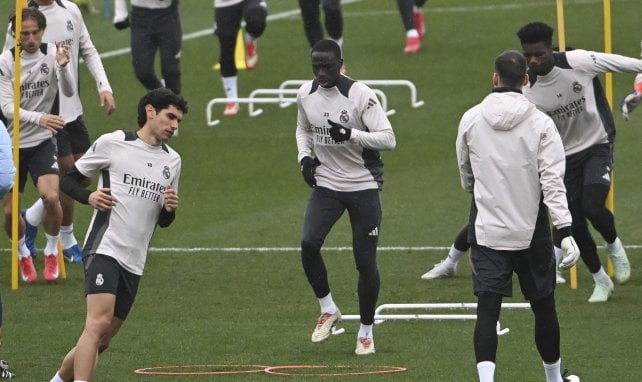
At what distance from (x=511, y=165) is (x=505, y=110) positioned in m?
0.33

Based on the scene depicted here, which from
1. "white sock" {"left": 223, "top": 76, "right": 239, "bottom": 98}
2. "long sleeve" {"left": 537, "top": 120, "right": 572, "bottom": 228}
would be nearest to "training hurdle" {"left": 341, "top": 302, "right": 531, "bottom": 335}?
"long sleeve" {"left": 537, "top": 120, "right": 572, "bottom": 228}

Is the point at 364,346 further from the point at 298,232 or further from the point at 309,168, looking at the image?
the point at 298,232

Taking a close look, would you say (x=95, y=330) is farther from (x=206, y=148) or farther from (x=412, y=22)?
(x=412, y=22)

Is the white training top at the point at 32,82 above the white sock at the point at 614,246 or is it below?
above

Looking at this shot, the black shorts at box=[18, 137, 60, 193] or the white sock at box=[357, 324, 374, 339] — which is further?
the black shorts at box=[18, 137, 60, 193]

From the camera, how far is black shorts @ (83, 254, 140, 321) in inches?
368

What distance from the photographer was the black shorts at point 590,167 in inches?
483

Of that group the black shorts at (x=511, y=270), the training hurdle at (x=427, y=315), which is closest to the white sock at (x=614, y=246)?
Answer: the training hurdle at (x=427, y=315)

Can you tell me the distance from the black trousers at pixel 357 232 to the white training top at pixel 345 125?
8cm

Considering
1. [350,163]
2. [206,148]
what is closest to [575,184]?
[350,163]

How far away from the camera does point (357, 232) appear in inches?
436

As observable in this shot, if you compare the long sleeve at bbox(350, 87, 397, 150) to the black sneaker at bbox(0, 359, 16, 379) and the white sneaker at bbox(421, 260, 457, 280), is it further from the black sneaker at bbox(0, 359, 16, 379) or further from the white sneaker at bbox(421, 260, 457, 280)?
the white sneaker at bbox(421, 260, 457, 280)

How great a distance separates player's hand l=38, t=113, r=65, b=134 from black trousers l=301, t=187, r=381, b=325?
2.83 meters

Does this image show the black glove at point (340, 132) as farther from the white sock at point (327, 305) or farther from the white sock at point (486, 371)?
the white sock at point (486, 371)
